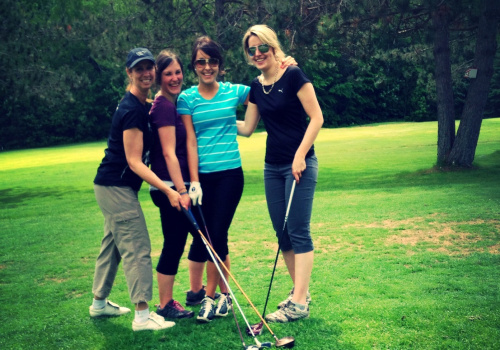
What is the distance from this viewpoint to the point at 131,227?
12.9 ft

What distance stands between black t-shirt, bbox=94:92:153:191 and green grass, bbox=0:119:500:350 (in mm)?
1085

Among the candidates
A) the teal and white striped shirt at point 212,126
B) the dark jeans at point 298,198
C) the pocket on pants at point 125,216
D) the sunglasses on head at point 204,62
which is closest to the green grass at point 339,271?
the dark jeans at point 298,198

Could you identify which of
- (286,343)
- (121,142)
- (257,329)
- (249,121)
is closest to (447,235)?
(249,121)

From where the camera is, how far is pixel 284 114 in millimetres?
3979

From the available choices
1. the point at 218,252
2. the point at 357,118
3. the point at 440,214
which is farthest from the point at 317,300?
the point at 357,118

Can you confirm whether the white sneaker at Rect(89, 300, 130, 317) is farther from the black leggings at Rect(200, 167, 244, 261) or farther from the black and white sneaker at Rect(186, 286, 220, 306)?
the black leggings at Rect(200, 167, 244, 261)

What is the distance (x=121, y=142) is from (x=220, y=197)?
81cm

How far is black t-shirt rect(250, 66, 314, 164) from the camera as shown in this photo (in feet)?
12.8

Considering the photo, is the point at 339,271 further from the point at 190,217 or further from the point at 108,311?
the point at 108,311

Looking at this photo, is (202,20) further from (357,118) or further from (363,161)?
(357,118)

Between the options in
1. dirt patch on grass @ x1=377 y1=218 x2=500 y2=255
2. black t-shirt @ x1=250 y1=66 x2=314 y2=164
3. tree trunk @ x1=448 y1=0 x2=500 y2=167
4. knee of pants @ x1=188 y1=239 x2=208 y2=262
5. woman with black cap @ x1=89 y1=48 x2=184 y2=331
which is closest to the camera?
woman with black cap @ x1=89 y1=48 x2=184 y2=331

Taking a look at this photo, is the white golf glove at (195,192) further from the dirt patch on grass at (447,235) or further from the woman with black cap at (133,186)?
the dirt patch on grass at (447,235)

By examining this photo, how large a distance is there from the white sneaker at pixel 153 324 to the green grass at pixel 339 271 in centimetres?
6

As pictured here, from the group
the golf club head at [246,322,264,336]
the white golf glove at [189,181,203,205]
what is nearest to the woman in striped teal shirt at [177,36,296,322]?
the white golf glove at [189,181,203,205]
